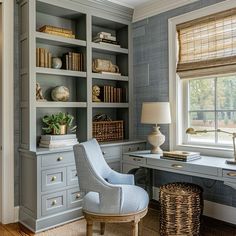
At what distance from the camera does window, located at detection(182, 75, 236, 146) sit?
2.95m

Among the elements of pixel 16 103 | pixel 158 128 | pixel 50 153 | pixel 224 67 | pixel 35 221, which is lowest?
pixel 35 221

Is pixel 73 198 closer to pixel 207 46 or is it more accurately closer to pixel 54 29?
pixel 54 29

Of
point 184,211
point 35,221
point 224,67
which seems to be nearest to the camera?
point 184,211

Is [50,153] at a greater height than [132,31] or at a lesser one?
lesser

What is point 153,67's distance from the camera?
3.58m

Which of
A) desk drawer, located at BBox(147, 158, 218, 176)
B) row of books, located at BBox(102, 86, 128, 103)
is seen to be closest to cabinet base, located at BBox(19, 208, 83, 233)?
desk drawer, located at BBox(147, 158, 218, 176)

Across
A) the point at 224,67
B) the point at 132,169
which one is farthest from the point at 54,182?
the point at 224,67

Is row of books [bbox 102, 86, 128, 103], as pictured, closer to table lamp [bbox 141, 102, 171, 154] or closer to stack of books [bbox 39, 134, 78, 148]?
table lamp [bbox 141, 102, 171, 154]

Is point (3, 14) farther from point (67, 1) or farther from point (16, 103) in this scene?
point (16, 103)

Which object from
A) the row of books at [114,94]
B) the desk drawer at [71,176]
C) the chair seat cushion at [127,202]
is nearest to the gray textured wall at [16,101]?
the desk drawer at [71,176]

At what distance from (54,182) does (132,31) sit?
2.31 metres

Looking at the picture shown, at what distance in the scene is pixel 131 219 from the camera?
86.9 inches

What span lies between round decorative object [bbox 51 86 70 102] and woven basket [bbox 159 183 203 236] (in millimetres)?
1573

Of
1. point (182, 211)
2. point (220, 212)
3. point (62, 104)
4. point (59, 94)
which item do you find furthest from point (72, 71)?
point (220, 212)
